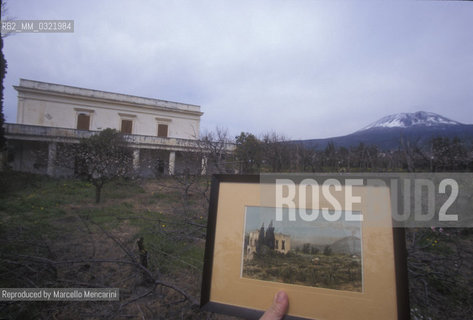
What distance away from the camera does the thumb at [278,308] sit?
2.71 feet

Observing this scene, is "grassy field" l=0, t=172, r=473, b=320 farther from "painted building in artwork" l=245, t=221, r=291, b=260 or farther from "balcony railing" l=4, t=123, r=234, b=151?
"balcony railing" l=4, t=123, r=234, b=151

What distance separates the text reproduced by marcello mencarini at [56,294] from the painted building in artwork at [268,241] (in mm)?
1776

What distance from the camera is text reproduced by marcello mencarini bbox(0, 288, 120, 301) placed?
1936 mm

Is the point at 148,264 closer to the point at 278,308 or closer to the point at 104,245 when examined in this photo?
the point at 104,245

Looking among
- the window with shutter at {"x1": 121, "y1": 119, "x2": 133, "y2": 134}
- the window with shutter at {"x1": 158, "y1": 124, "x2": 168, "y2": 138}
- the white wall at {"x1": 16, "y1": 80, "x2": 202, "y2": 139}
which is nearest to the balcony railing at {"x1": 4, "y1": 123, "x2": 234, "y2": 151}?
the white wall at {"x1": 16, "y1": 80, "x2": 202, "y2": 139}

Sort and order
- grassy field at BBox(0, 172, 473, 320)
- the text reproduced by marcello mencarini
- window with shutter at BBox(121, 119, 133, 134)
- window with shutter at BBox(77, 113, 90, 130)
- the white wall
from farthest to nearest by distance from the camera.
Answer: window with shutter at BBox(121, 119, 133, 134)
window with shutter at BBox(77, 113, 90, 130)
the white wall
the text reproduced by marcello mencarini
grassy field at BBox(0, 172, 473, 320)

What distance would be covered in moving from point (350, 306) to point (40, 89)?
20.8 m

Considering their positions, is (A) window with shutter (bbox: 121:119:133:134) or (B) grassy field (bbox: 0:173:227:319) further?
(A) window with shutter (bbox: 121:119:133:134)

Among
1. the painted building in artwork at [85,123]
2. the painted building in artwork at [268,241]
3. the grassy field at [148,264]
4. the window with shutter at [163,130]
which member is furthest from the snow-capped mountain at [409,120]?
the window with shutter at [163,130]

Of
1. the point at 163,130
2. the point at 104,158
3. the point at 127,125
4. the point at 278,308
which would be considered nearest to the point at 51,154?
the point at 104,158

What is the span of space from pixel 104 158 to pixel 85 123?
10285 millimetres

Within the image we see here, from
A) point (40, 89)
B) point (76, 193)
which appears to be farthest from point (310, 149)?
point (40, 89)

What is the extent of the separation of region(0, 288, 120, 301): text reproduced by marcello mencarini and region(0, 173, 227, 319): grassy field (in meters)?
0.07

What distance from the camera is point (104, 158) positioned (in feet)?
27.4
